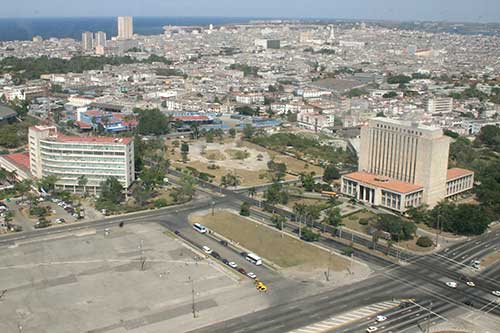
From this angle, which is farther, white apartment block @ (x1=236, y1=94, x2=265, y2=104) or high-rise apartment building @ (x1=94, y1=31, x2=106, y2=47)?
high-rise apartment building @ (x1=94, y1=31, x2=106, y2=47)

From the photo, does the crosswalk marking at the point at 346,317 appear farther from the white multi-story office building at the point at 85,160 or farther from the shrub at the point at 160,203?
the white multi-story office building at the point at 85,160

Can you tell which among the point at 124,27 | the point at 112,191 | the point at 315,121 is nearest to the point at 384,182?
the point at 112,191

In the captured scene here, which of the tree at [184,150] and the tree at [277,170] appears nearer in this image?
the tree at [277,170]

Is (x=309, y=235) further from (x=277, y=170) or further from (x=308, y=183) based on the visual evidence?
(x=277, y=170)

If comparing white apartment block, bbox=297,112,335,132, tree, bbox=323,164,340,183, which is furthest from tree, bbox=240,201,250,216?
white apartment block, bbox=297,112,335,132

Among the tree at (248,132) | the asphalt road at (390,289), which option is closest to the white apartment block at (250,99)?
the tree at (248,132)

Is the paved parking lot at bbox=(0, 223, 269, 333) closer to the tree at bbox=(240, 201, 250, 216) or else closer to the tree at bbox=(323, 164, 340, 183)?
the tree at bbox=(240, 201, 250, 216)
